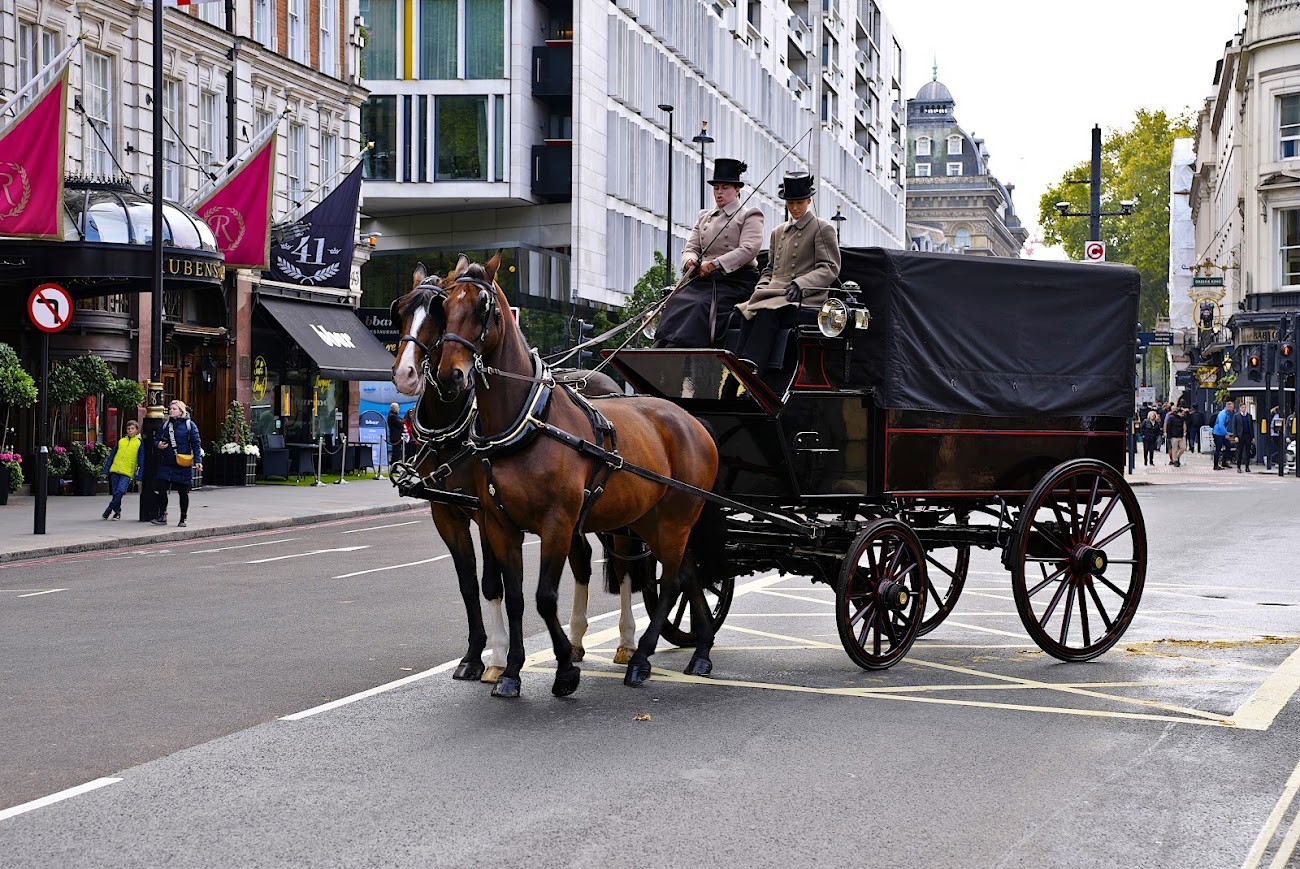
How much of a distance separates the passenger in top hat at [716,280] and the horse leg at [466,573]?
208 centimetres

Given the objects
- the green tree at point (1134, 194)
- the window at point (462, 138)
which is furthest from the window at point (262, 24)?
the green tree at point (1134, 194)

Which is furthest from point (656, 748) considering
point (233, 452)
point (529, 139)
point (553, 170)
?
point (529, 139)

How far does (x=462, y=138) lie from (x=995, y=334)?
1544 inches

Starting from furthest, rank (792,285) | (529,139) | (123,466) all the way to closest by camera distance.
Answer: (529,139)
(123,466)
(792,285)

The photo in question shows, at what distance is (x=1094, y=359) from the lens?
10.4m

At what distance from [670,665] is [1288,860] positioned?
449 cm

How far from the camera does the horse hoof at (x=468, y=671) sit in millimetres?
8562

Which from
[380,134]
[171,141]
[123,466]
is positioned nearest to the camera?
[123,466]

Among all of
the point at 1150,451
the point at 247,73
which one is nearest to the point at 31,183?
the point at 247,73

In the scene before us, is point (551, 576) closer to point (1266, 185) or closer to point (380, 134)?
point (380, 134)

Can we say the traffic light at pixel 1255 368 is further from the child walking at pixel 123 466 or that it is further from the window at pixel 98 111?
the child walking at pixel 123 466

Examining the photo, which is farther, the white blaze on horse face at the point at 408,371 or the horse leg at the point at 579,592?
the horse leg at the point at 579,592

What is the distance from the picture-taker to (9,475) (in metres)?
25.0

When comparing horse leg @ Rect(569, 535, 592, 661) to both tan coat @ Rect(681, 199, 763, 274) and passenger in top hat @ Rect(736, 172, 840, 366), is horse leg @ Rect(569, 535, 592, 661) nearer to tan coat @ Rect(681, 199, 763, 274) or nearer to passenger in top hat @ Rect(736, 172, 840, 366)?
passenger in top hat @ Rect(736, 172, 840, 366)
